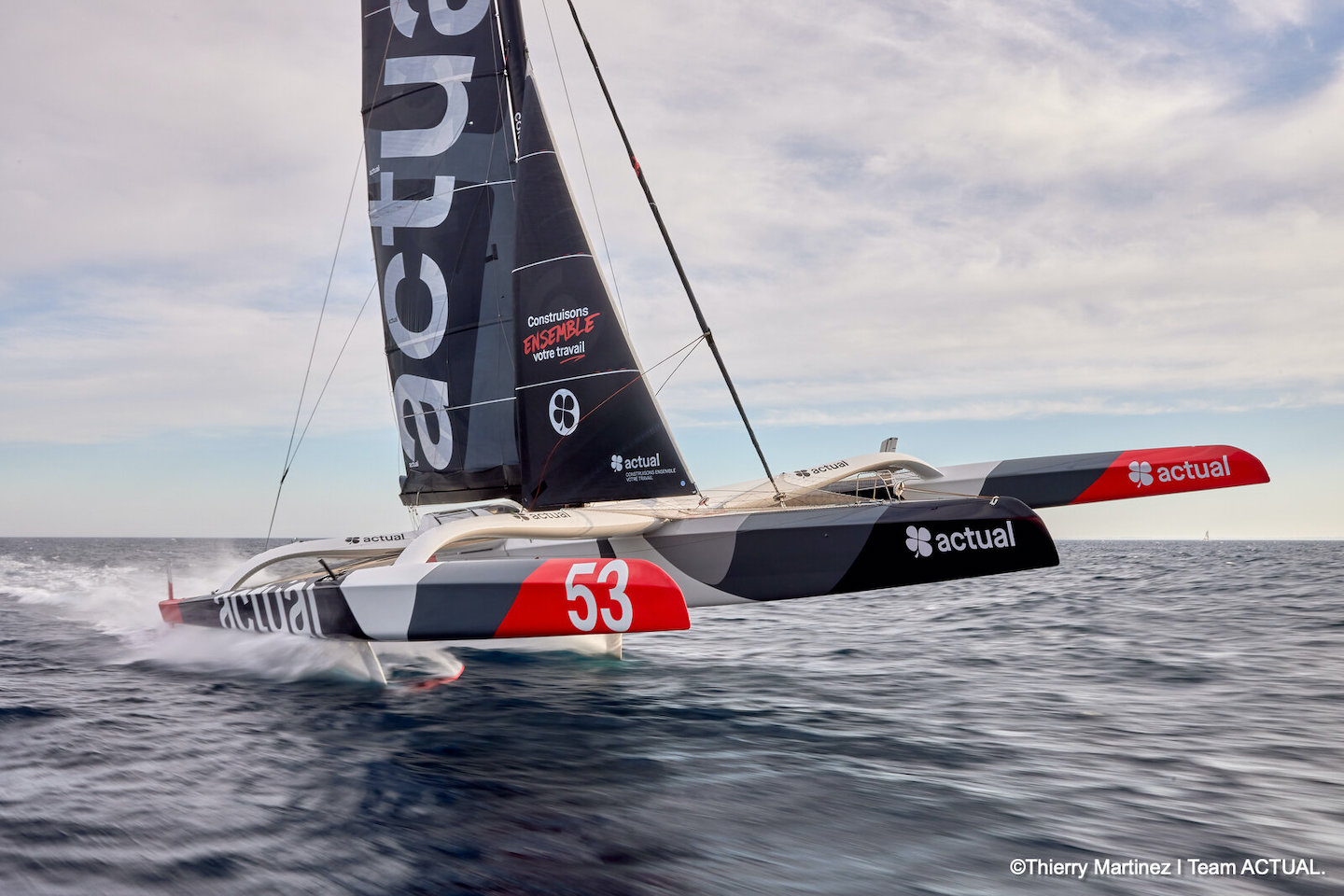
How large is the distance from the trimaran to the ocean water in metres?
0.57

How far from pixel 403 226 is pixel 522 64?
185cm

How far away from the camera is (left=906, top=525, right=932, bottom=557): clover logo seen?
4.59 m

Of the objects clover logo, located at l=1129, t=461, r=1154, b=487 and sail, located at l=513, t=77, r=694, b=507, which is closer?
sail, located at l=513, t=77, r=694, b=507

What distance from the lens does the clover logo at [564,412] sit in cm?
586

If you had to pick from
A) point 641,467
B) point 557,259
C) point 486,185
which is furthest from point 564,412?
point 486,185

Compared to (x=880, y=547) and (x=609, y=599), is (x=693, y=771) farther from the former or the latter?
(x=880, y=547)

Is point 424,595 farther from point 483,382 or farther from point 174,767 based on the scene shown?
point 483,382

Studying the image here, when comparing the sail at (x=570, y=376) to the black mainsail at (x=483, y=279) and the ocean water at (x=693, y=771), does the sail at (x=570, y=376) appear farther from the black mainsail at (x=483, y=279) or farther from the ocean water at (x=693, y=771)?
the ocean water at (x=693, y=771)

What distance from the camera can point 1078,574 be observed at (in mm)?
15812

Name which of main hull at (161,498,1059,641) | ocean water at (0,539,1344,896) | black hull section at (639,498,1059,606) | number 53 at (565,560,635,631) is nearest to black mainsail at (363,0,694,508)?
main hull at (161,498,1059,641)

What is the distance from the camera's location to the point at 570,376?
19.3 feet

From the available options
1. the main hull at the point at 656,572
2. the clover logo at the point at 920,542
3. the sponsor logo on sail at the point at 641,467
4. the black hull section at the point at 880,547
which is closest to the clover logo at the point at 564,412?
the sponsor logo on sail at the point at 641,467

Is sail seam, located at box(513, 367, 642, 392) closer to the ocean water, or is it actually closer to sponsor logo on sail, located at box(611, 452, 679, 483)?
sponsor logo on sail, located at box(611, 452, 679, 483)

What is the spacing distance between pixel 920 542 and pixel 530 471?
2760 millimetres
